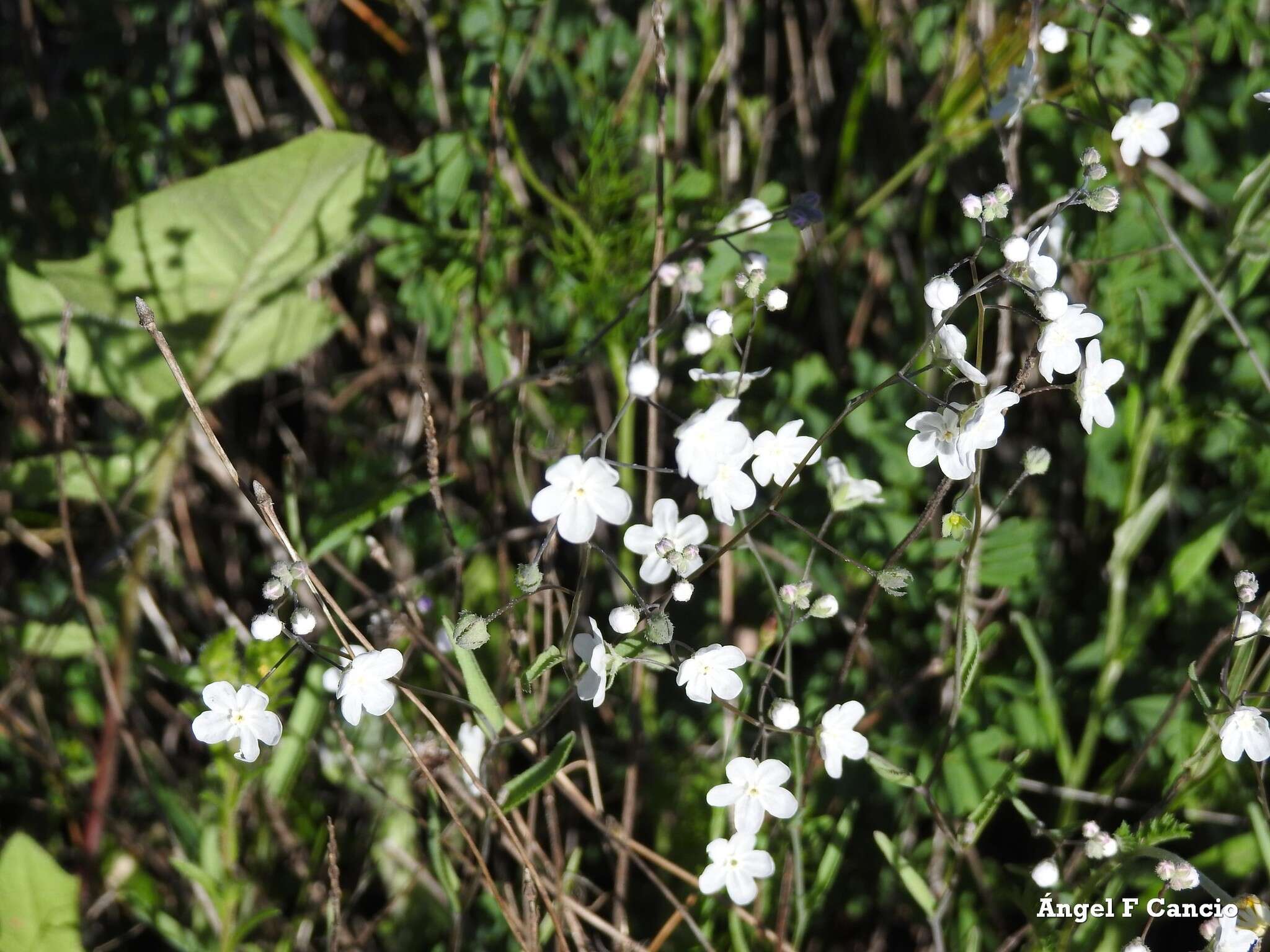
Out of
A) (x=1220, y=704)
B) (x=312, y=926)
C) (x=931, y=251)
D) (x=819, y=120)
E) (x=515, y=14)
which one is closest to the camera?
(x=1220, y=704)

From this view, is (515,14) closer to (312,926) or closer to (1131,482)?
(1131,482)

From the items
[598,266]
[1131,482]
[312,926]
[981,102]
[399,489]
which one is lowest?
[312,926]

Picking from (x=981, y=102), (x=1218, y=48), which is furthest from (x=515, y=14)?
(x=1218, y=48)

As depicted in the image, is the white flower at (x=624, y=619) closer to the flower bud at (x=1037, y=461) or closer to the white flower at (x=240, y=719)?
the white flower at (x=240, y=719)

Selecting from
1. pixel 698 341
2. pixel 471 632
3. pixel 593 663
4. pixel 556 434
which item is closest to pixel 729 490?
pixel 698 341

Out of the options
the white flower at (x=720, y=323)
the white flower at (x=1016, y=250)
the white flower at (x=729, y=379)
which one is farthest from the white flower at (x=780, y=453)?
the white flower at (x=1016, y=250)

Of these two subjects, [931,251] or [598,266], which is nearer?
[598,266]

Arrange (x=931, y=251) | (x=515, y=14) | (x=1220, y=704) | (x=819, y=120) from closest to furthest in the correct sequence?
(x=1220, y=704) → (x=515, y=14) → (x=931, y=251) → (x=819, y=120)

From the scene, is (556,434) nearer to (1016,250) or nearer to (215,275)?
(215,275)
